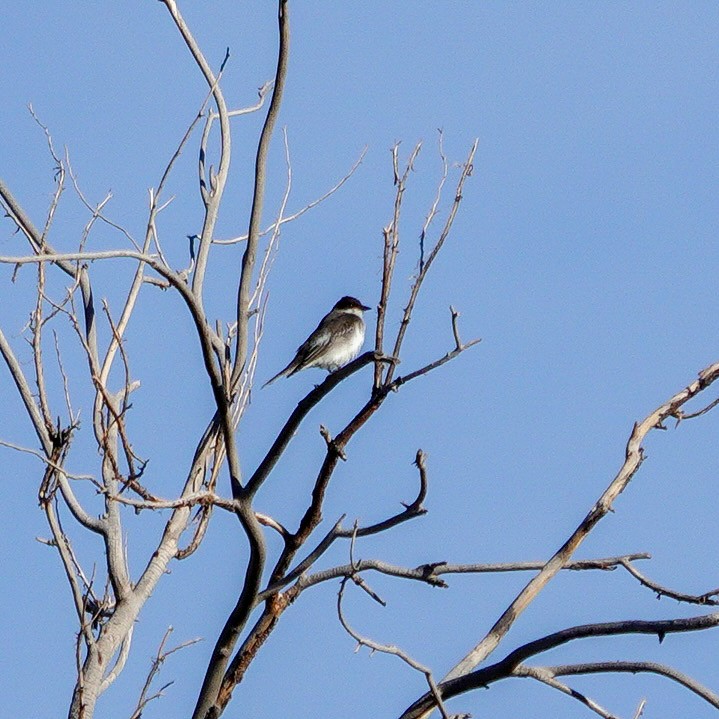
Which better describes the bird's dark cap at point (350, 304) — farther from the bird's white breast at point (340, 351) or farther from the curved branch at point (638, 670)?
the curved branch at point (638, 670)

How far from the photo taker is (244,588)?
6.43 meters

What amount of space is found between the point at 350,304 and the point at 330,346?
1.42m

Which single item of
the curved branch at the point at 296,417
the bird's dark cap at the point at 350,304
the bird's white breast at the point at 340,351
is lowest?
the curved branch at the point at 296,417

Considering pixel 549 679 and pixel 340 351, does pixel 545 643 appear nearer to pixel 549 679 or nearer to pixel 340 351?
pixel 549 679

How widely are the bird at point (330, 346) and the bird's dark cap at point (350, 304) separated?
0.69 meters

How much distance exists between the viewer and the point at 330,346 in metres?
12.4

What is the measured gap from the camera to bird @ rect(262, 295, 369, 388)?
488 inches

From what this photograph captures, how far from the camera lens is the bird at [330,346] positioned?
488 inches

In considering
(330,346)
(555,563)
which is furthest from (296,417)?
(330,346)

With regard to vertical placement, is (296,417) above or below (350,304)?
below

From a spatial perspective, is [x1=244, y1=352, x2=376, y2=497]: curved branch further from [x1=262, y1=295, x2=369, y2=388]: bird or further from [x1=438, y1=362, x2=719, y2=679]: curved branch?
[x1=262, y1=295, x2=369, y2=388]: bird

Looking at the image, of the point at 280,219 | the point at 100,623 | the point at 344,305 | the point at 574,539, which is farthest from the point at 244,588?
the point at 344,305

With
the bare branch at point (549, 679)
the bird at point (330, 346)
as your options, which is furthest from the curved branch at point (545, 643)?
the bird at point (330, 346)

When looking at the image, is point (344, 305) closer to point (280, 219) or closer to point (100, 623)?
point (280, 219)
